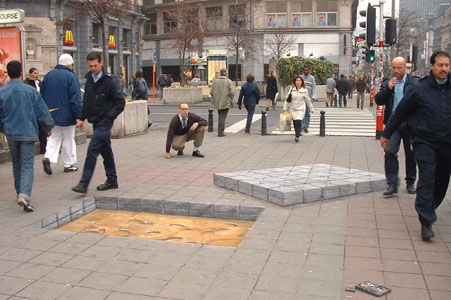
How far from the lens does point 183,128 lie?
10258 millimetres

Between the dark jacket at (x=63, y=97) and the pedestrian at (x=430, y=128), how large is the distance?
5.39 metres

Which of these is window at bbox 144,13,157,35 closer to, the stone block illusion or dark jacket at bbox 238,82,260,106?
dark jacket at bbox 238,82,260,106

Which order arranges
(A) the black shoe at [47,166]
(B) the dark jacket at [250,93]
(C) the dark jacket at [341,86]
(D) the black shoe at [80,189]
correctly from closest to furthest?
(D) the black shoe at [80,189] → (A) the black shoe at [47,166] → (B) the dark jacket at [250,93] → (C) the dark jacket at [341,86]

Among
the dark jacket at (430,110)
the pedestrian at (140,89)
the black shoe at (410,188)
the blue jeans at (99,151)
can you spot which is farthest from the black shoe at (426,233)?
the pedestrian at (140,89)

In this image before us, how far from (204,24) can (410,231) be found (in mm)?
37845

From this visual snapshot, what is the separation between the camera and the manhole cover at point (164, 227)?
574cm

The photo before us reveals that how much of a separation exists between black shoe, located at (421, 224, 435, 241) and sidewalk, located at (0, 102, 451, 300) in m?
0.07

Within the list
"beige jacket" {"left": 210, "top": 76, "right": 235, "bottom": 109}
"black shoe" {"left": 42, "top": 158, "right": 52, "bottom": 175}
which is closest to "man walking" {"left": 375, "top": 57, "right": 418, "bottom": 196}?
"black shoe" {"left": 42, "top": 158, "right": 52, "bottom": 175}

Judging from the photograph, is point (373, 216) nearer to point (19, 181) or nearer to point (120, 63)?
point (19, 181)

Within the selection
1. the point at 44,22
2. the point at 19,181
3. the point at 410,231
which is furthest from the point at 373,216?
the point at 44,22

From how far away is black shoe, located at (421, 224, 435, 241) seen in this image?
5.19 metres

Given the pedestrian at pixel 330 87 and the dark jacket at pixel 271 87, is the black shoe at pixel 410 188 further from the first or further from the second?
the pedestrian at pixel 330 87

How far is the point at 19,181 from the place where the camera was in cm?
668

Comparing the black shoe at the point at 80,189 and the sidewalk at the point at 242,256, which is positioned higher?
the black shoe at the point at 80,189
